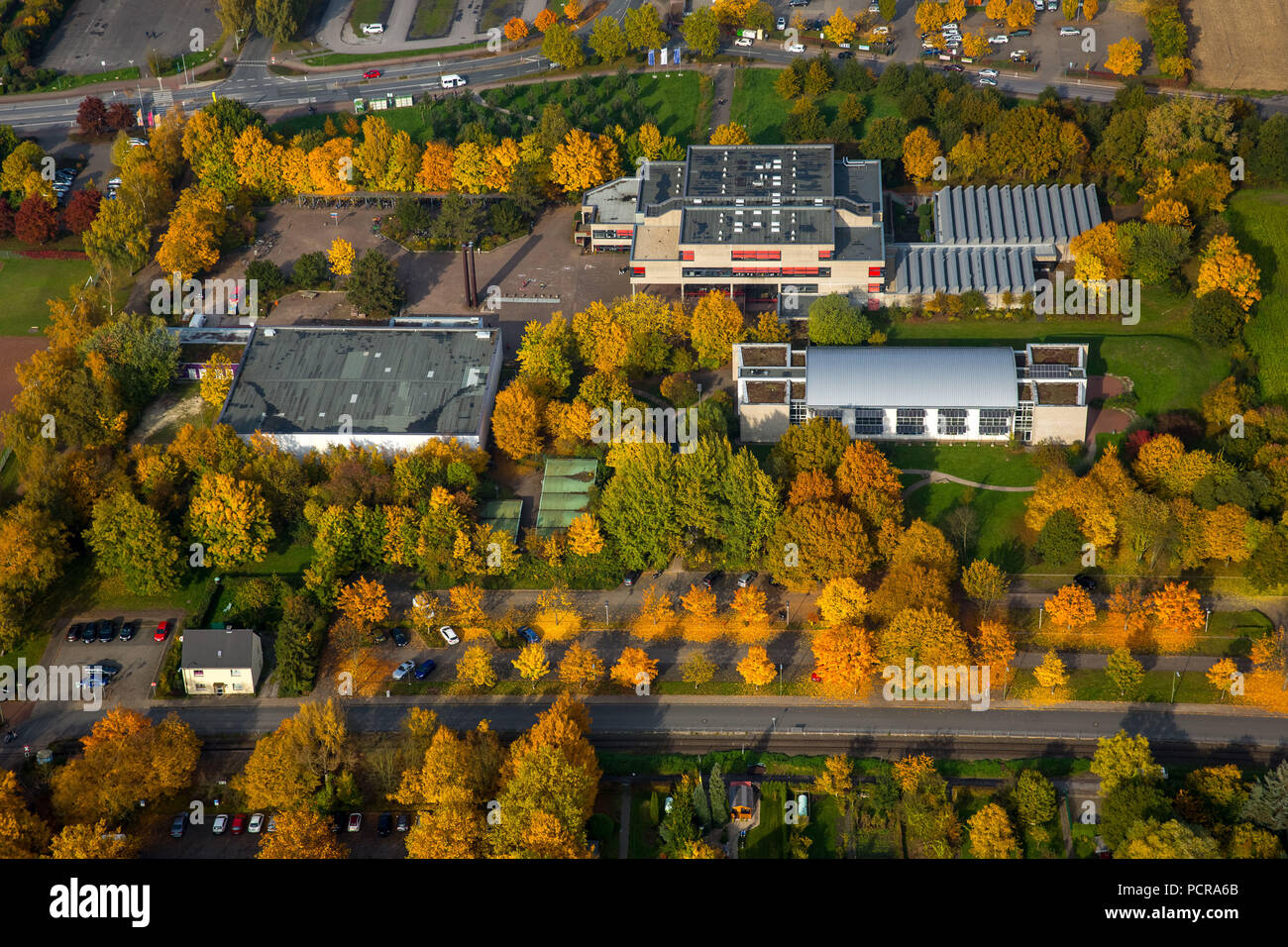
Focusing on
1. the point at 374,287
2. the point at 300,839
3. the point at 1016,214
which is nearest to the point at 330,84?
the point at 374,287

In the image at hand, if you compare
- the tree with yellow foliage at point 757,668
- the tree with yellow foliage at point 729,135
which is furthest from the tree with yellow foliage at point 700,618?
the tree with yellow foliage at point 729,135

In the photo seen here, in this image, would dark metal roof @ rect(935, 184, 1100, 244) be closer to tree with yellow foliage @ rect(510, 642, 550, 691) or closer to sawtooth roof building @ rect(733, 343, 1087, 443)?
sawtooth roof building @ rect(733, 343, 1087, 443)

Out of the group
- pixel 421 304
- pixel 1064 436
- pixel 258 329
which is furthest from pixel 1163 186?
pixel 258 329

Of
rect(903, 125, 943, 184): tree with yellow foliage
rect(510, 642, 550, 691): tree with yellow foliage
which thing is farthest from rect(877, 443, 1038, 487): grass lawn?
rect(903, 125, 943, 184): tree with yellow foliage

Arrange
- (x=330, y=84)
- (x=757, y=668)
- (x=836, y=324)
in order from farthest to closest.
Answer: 1. (x=330, y=84)
2. (x=836, y=324)
3. (x=757, y=668)

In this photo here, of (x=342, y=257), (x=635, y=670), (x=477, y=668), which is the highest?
(x=342, y=257)

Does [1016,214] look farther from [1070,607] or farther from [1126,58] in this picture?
[1070,607]
